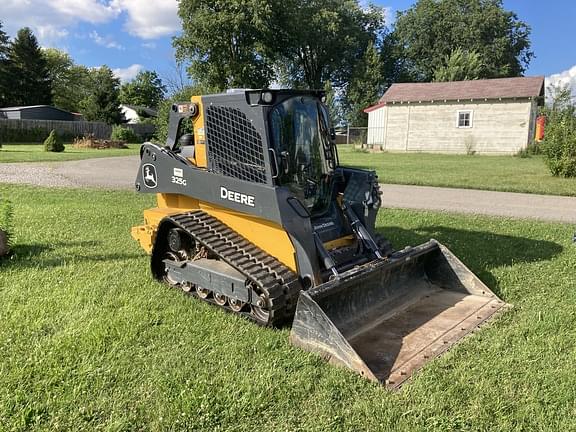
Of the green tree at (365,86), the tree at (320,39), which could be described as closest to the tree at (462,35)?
the tree at (320,39)

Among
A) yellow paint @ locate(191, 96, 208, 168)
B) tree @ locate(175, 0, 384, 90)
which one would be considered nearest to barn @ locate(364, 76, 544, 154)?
tree @ locate(175, 0, 384, 90)

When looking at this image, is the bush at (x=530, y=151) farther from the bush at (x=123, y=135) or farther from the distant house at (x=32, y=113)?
the distant house at (x=32, y=113)

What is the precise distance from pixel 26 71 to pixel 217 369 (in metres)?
64.0

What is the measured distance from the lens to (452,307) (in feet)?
16.1

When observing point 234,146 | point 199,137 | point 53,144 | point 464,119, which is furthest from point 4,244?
point 464,119

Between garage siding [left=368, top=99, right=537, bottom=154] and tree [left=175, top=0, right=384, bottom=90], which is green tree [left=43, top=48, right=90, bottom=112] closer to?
tree [left=175, top=0, right=384, bottom=90]

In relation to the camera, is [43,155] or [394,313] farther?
[43,155]

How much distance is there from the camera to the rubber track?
4152mm

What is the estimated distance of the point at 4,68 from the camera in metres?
55.3

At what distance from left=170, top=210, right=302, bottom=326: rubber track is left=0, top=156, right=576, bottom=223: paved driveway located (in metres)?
6.51

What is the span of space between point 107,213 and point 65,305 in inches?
193

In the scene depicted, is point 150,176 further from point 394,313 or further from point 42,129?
point 42,129

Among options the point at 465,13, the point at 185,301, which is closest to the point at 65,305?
the point at 185,301

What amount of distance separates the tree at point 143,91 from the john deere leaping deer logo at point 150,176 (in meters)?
71.2
